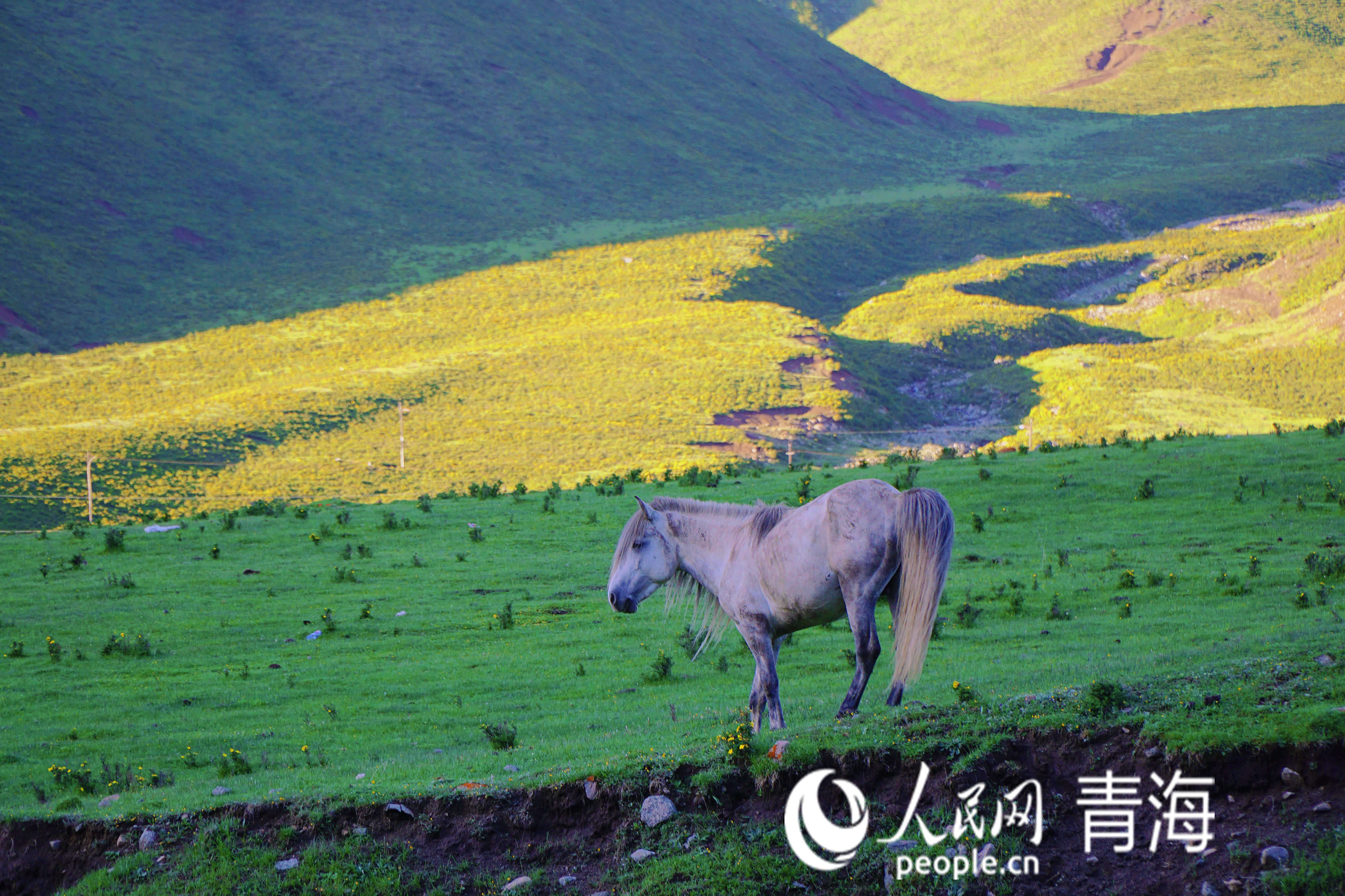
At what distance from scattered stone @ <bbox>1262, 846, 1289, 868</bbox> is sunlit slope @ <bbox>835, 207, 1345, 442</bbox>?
4541cm

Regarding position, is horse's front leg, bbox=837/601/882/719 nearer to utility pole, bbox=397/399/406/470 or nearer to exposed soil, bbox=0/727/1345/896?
exposed soil, bbox=0/727/1345/896

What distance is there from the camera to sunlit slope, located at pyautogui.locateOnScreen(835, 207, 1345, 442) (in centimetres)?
5597

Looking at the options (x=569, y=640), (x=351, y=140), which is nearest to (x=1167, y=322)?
(x=569, y=640)

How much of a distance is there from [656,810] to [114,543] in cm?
2003

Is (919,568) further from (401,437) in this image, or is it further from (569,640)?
(401,437)

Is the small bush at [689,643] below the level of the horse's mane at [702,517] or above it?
below

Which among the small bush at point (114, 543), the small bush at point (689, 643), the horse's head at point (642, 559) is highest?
the horse's head at point (642, 559)

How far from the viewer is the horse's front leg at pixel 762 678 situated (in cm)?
1055

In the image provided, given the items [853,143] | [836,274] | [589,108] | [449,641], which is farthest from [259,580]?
[853,143]

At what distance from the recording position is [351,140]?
11800 cm

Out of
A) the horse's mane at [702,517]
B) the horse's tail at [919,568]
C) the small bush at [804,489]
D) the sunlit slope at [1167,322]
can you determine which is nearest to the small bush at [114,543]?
the small bush at [804,489]

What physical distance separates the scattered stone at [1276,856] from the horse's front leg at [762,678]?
4.31 meters

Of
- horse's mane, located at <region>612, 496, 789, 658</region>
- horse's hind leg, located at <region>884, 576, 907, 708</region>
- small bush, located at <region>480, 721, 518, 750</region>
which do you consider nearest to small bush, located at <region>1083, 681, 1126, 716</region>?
horse's hind leg, located at <region>884, 576, 907, 708</region>

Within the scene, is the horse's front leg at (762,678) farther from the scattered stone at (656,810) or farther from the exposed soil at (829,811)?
Result: the scattered stone at (656,810)
